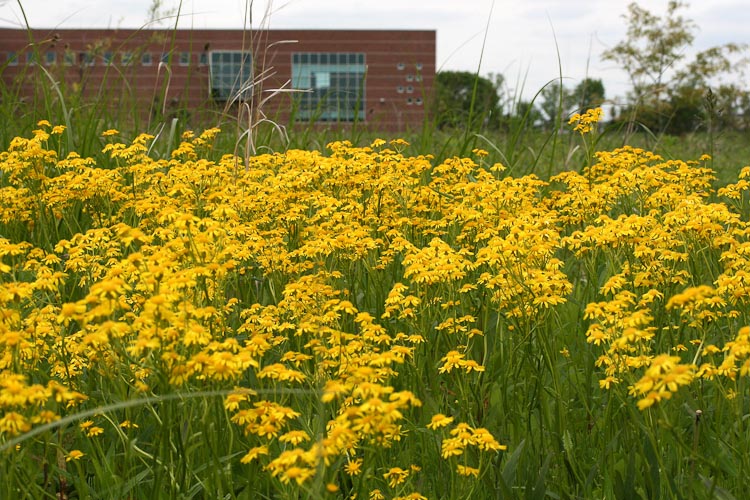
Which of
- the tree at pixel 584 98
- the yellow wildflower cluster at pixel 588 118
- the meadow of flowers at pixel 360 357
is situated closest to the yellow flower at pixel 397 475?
the meadow of flowers at pixel 360 357

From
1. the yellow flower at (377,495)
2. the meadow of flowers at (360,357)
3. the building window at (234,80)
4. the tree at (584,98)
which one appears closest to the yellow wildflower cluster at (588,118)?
the meadow of flowers at (360,357)

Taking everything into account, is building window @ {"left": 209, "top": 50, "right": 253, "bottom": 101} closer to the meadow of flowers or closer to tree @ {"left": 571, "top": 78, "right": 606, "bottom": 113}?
the meadow of flowers

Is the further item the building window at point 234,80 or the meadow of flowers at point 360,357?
the building window at point 234,80

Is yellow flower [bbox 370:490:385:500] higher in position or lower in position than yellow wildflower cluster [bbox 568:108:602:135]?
lower

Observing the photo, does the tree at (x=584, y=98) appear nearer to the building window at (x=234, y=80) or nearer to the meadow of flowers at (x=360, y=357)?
the meadow of flowers at (x=360, y=357)

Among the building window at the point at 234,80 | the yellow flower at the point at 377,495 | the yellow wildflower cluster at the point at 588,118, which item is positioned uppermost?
the building window at the point at 234,80

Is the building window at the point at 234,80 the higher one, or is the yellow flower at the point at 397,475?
the building window at the point at 234,80

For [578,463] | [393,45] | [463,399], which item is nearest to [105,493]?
[463,399]

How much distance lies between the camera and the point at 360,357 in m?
2.47

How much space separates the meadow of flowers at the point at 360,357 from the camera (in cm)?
231

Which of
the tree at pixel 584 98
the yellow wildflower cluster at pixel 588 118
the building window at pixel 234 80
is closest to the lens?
the yellow wildflower cluster at pixel 588 118

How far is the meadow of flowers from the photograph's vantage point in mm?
2307

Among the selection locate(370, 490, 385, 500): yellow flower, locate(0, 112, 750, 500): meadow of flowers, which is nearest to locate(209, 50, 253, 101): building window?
locate(0, 112, 750, 500): meadow of flowers

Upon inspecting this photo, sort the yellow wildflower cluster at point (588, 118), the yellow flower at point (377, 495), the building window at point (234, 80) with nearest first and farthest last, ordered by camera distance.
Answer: the yellow flower at point (377, 495) < the yellow wildflower cluster at point (588, 118) < the building window at point (234, 80)
